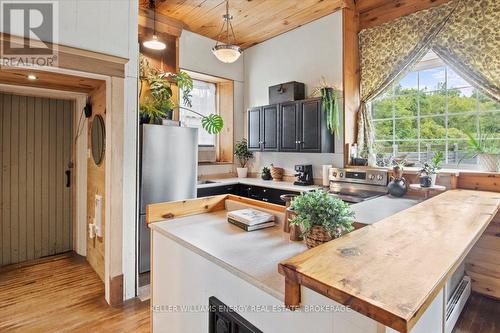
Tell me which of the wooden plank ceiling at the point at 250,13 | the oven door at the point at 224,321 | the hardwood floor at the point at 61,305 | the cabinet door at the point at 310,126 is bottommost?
the hardwood floor at the point at 61,305

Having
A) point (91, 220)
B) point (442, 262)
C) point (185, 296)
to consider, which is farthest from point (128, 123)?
point (442, 262)

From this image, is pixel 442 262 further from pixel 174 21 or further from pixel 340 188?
pixel 174 21

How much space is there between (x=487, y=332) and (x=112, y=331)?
2.72 meters

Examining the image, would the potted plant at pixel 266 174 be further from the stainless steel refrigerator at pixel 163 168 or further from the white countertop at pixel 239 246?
the white countertop at pixel 239 246

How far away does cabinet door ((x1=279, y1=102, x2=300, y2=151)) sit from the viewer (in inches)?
148

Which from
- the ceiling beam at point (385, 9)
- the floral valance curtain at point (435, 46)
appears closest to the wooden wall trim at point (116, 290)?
the floral valance curtain at point (435, 46)

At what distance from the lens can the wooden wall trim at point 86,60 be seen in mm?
2070

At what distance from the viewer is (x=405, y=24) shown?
3221 mm

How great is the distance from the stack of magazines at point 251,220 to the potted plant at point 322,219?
40cm

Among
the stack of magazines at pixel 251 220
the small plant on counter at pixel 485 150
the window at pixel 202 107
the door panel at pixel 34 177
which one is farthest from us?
the window at pixel 202 107

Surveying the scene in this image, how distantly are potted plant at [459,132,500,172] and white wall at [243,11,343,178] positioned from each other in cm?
132

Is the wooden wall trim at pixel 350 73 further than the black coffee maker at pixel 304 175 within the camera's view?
No

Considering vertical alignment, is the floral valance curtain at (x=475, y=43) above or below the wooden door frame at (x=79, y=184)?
above

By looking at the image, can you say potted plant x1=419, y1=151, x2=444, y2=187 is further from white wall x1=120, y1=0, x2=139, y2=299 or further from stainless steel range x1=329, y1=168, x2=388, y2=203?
white wall x1=120, y1=0, x2=139, y2=299
